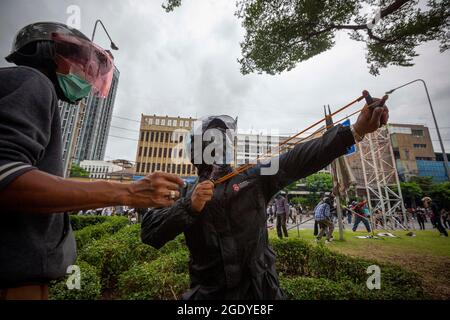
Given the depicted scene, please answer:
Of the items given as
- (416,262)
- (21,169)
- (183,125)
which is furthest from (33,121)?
(183,125)

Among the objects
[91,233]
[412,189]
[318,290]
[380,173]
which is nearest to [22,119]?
[318,290]

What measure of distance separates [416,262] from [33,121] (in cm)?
892

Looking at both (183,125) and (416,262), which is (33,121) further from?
(183,125)

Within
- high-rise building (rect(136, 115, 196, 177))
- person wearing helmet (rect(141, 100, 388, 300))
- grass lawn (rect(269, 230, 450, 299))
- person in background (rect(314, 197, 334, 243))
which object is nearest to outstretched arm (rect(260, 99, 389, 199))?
person wearing helmet (rect(141, 100, 388, 300))

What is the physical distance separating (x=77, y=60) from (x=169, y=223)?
142 cm

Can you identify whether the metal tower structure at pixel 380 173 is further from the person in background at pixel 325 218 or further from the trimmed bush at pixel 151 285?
the trimmed bush at pixel 151 285

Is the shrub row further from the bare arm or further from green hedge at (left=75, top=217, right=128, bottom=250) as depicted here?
green hedge at (left=75, top=217, right=128, bottom=250)

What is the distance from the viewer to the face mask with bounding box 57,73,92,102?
1388 millimetres

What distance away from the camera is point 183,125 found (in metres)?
53.4

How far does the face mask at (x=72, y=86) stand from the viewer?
1.39m

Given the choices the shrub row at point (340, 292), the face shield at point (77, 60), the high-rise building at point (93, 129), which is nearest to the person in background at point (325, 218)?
the shrub row at point (340, 292)

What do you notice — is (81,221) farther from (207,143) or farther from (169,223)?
(169,223)

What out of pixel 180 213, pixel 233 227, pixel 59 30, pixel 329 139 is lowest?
Result: pixel 233 227

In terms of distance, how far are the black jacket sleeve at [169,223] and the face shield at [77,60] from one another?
116 centimetres
